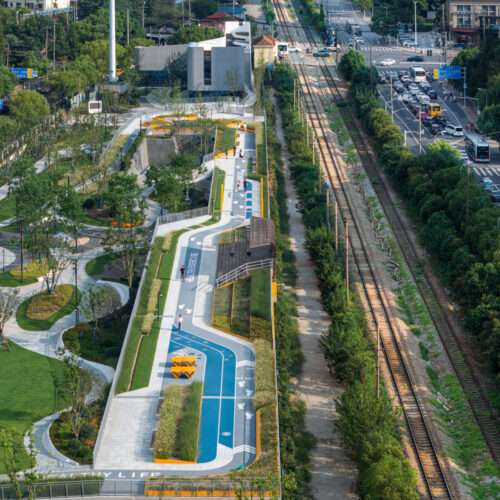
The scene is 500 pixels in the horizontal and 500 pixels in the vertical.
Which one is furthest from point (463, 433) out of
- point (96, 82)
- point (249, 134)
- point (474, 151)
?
point (96, 82)

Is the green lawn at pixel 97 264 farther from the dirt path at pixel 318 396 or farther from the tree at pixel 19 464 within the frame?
the tree at pixel 19 464

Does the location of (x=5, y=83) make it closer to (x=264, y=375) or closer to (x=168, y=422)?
(x=264, y=375)

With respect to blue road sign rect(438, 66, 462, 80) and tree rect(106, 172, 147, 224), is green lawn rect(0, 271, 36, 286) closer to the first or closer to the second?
tree rect(106, 172, 147, 224)

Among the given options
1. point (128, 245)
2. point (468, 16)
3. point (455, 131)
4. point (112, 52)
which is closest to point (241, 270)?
point (128, 245)

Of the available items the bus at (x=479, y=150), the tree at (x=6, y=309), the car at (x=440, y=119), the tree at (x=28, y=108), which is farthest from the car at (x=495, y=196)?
the tree at (x=28, y=108)

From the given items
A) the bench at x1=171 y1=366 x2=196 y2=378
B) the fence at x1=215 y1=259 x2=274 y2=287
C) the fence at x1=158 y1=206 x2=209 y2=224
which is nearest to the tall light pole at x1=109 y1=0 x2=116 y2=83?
the fence at x1=158 y1=206 x2=209 y2=224

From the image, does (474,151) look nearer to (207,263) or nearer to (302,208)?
(302,208)
